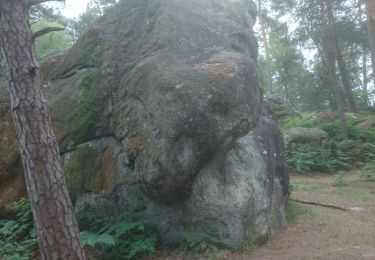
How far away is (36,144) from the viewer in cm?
427

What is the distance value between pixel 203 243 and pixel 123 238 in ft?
4.30

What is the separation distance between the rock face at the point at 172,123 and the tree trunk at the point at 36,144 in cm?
205

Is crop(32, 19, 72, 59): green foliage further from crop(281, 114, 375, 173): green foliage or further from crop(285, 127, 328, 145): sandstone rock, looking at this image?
crop(281, 114, 375, 173): green foliage

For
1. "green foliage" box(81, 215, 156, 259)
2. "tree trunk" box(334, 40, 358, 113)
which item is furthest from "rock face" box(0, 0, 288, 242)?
"tree trunk" box(334, 40, 358, 113)

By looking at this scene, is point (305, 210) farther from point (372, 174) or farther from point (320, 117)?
point (320, 117)

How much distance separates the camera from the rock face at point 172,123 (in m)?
6.23

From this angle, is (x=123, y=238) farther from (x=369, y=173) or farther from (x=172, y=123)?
(x=369, y=173)

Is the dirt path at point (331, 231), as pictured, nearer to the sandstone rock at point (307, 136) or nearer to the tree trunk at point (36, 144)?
the tree trunk at point (36, 144)

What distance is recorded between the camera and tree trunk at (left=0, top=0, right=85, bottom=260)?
4.25m

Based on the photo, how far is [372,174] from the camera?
38.2ft

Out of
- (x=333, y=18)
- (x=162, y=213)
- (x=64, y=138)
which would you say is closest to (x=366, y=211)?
(x=162, y=213)

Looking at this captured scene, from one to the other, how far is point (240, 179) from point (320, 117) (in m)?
12.4

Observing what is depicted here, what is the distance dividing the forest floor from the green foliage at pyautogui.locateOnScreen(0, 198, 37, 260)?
7.14 feet

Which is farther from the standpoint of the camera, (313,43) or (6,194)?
(313,43)
